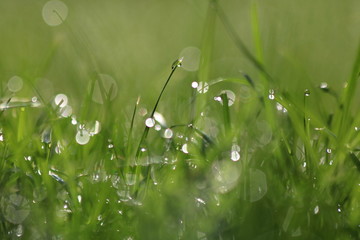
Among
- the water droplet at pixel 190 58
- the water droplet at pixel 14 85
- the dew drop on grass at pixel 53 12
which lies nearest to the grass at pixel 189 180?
the water droplet at pixel 14 85

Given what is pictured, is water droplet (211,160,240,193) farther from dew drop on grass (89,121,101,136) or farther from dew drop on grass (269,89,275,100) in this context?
dew drop on grass (89,121,101,136)

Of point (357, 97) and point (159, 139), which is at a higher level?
point (357, 97)

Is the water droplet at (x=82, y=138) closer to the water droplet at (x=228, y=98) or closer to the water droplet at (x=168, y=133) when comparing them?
the water droplet at (x=168, y=133)

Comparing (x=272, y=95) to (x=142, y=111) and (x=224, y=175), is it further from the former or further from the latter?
(x=142, y=111)

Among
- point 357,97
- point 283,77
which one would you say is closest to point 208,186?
point 283,77

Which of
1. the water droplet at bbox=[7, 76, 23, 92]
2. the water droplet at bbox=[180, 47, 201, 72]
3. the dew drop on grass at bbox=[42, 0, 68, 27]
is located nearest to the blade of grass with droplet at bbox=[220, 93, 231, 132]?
the water droplet at bbox=[7, 76, 23, 92]

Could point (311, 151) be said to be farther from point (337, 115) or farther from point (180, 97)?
point (180, 97)

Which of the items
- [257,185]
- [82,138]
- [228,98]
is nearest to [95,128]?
[82,138]
